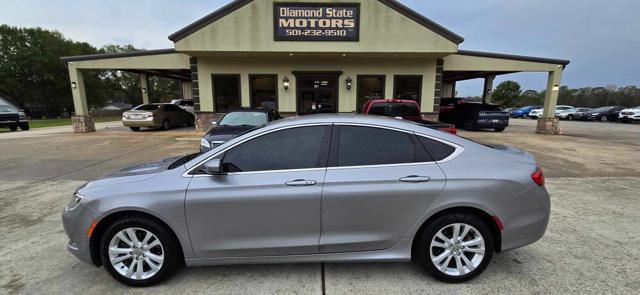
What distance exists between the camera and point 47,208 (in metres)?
4.54

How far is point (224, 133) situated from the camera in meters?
6.95

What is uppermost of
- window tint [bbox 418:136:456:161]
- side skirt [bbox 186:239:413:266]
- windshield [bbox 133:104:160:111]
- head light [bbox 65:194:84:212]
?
windshield [bbox 133:104:160:111]

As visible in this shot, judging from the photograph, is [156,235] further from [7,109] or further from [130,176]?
[7,109]

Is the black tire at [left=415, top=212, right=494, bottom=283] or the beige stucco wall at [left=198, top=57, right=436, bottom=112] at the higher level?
the beige stucco wall at [left=198, top=57, right=436, bottom=112]

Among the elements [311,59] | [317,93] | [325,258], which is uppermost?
[311,59]

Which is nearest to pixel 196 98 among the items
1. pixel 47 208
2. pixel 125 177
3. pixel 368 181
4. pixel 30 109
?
pixel 47 208

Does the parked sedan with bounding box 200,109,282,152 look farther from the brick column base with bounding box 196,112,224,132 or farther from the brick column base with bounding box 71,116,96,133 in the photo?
the brick column base with bounding box 71,116,96,133

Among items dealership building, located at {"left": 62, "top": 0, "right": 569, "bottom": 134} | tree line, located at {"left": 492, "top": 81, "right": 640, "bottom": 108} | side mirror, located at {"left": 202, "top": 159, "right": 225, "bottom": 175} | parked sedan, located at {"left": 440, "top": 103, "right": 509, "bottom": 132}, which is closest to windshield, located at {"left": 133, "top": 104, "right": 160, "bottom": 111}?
dealership building, located at {"left": 62, "top": 0, "right": 569, "bottom": 134}

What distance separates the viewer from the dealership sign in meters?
12.1

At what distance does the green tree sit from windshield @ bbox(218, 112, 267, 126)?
5995 centimetres

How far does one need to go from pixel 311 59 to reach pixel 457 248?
1246cm

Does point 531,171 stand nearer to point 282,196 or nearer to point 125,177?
point 282,196

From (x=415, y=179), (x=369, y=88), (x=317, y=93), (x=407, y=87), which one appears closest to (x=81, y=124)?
(x=317, y=93)

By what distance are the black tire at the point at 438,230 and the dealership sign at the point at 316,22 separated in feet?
36.1
